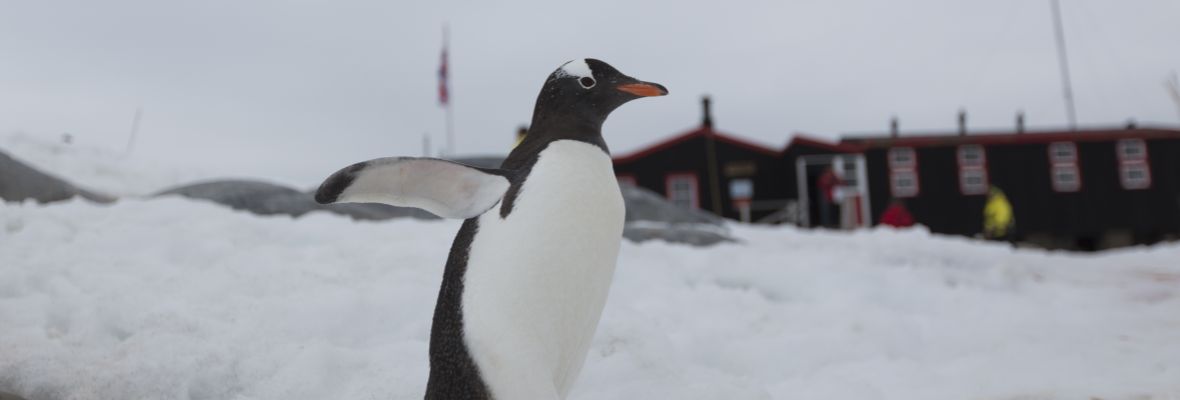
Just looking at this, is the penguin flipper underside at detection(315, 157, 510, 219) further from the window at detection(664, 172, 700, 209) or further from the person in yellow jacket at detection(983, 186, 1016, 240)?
the window at detection(664, 172, 700, 209)

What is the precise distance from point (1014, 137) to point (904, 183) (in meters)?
2.77

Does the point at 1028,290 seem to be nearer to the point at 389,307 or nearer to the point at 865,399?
the point at 865,399

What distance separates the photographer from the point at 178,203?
4949mm

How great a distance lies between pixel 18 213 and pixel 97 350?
1.94 metres

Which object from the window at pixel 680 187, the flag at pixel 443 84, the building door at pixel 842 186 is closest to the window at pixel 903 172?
the building door at pixel 842 186

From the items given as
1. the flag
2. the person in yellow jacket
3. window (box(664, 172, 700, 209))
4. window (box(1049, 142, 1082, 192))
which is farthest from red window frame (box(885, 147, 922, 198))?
the flag

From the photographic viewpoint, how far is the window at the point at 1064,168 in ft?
58.7

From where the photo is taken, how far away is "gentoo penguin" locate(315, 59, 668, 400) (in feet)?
5.90

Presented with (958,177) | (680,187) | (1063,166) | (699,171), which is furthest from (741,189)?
(1063,166)

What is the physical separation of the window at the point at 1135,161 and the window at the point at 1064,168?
987mm

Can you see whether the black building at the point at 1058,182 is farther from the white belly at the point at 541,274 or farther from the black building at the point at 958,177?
the white belly at the point at 541,274

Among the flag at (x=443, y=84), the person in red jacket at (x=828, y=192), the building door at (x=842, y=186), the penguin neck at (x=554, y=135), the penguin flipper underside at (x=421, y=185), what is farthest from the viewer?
the building door at (x=842, y=186)

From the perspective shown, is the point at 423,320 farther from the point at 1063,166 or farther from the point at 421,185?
the point at 1063,166

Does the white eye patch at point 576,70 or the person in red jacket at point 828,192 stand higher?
the white eye patch at point 576,70
